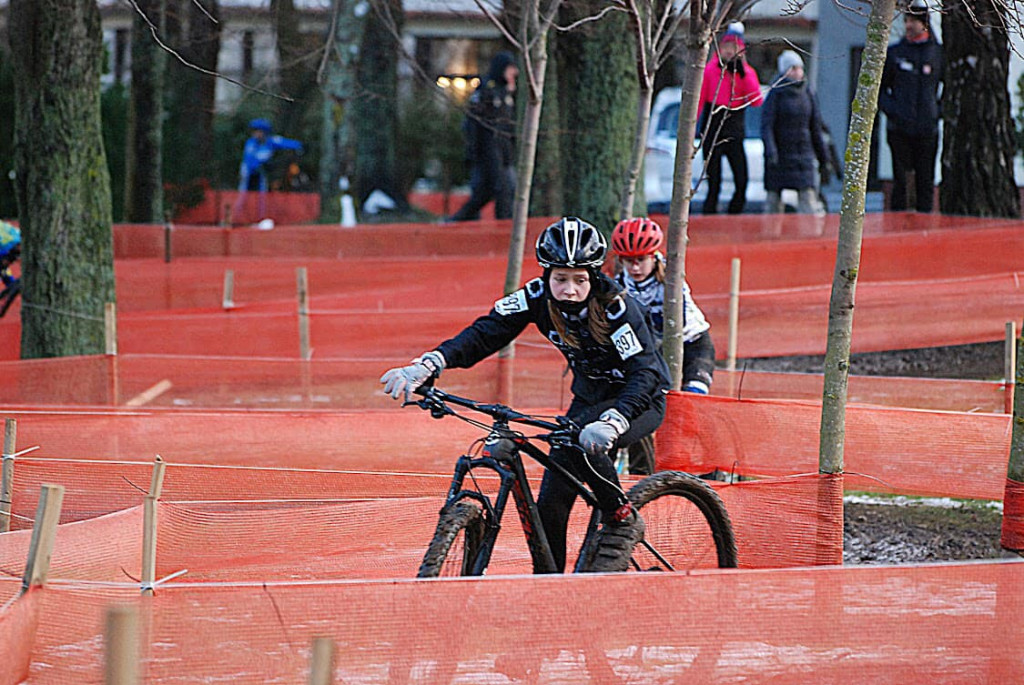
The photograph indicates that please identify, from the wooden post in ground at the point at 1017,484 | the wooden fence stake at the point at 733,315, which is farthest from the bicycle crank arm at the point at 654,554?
the wooden fence stake at the point at 733,315

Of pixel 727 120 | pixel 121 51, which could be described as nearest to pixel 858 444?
pixel 727 120

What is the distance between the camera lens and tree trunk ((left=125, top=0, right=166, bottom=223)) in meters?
21.7

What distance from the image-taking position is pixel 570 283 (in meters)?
5.35

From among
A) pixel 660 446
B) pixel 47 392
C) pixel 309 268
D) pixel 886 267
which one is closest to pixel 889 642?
pixel 660 446

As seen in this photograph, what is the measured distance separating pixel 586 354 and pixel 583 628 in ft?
5.71

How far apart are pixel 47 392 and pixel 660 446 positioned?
13.1 feet

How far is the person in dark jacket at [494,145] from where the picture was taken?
1670cm

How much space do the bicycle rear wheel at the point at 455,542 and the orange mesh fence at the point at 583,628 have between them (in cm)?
71

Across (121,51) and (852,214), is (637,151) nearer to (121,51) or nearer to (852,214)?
(852,214)

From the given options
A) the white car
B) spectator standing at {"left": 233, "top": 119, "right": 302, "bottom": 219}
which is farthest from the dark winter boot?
spectator standing at {"left": 233, "top": 119, "right": 302, "bottom": 219}

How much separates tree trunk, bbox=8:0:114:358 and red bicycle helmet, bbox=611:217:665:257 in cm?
488

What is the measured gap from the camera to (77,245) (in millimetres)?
10930

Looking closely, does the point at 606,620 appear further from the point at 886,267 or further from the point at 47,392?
the point at 886,267

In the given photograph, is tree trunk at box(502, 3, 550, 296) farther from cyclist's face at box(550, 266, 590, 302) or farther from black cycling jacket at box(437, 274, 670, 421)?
cyclist's face at box(550, 266, 590, 302)
